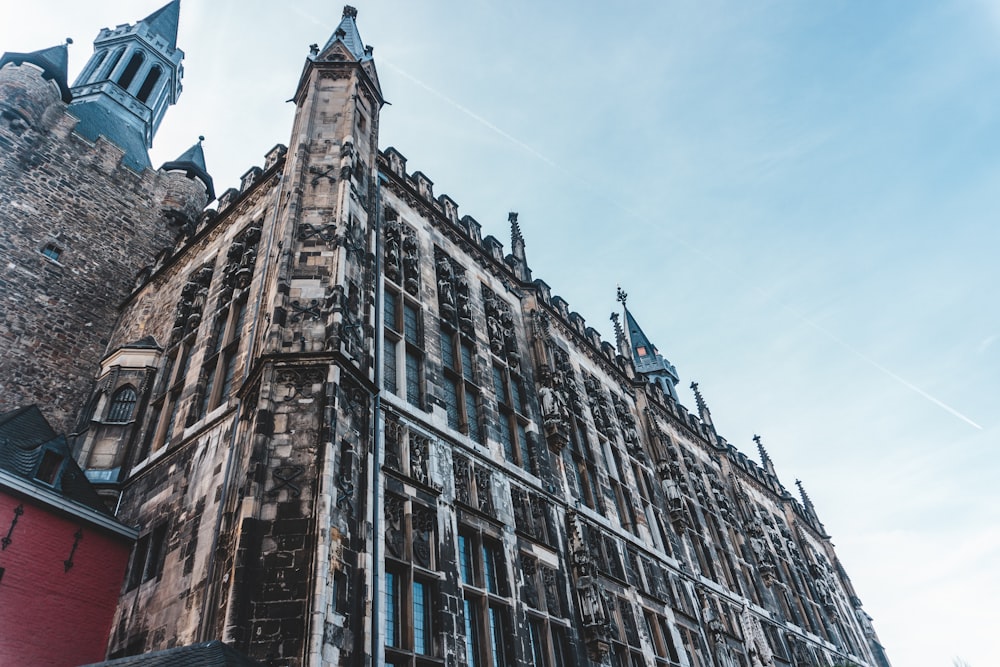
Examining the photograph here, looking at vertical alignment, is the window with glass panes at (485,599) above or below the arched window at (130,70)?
below

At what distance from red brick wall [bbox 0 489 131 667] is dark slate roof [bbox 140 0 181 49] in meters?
28.8

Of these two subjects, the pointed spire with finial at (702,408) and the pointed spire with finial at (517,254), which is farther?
the pointed spire with finial at (702,408)

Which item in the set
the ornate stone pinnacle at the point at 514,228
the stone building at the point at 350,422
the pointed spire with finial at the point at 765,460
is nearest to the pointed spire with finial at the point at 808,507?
the pointed spire with finial at the point at 765,460

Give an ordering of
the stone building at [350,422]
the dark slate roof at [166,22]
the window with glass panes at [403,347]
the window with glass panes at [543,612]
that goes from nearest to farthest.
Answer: the stone building at [350,422], the window with glass panes at [543,612], the window with glass panes at [403,347], the dark slate roof at [166,22]

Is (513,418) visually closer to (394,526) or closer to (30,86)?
(394,526)

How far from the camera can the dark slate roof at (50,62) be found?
19672 millimetres

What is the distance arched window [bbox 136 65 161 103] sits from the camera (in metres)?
29.5

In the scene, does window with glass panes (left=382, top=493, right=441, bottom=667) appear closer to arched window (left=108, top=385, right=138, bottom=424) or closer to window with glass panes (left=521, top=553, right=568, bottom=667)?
window with glass panes (left=521, top=553, right=568, bottom=667)

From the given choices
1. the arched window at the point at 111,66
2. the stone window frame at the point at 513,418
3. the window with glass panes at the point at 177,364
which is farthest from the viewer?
the arched window at the point at 111,66

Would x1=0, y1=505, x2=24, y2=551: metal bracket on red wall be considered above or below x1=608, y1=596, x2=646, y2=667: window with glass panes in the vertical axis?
above

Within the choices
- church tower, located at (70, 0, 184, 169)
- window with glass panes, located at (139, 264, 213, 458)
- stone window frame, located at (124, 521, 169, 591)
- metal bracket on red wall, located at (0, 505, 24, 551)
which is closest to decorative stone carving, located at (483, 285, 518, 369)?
window with glass panes, located at (139, 264, 213, 458)

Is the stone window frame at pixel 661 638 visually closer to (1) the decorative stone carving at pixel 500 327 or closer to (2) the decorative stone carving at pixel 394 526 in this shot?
(1) the decorative stone carving at pixel 500 327

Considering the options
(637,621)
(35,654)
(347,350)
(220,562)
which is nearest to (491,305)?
(347,350)

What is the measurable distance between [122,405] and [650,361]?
31.9m
